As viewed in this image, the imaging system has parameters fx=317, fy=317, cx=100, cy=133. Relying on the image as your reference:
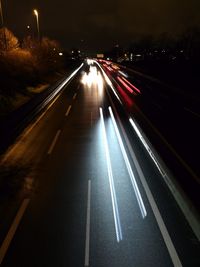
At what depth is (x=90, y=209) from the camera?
10188mm

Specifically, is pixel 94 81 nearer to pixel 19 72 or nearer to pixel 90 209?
pixel 19 72

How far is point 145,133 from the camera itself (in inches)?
758

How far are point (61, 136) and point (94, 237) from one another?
11.4 meters

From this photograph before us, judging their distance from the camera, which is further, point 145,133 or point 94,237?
point 145,133

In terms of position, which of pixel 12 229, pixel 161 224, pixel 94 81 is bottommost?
pixel 94 81

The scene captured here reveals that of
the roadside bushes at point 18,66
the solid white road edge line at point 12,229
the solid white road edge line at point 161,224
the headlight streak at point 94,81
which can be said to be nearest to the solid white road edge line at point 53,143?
the solid white road edge line at point 161,224

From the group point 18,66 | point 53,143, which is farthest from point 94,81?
point 53,143

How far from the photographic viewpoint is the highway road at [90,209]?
311 inches

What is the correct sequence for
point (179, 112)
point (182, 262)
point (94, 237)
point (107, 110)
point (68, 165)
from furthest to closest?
point (107, 110) → point (179, 112) → point (68, 165) → point (94, 237) → point (182, 262)

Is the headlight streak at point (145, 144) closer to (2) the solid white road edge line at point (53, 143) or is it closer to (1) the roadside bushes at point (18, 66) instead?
(2) the solid white road edge line at point (53, 143)

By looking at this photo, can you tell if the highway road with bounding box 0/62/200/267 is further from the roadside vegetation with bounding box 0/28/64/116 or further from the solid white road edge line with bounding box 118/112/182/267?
the roadside vegetation with bounding box 0/28/64/116

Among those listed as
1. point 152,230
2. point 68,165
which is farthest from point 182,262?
point 68,165

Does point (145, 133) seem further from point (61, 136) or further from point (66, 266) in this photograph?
point (66, 266)

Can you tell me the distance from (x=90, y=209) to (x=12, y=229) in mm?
2469
